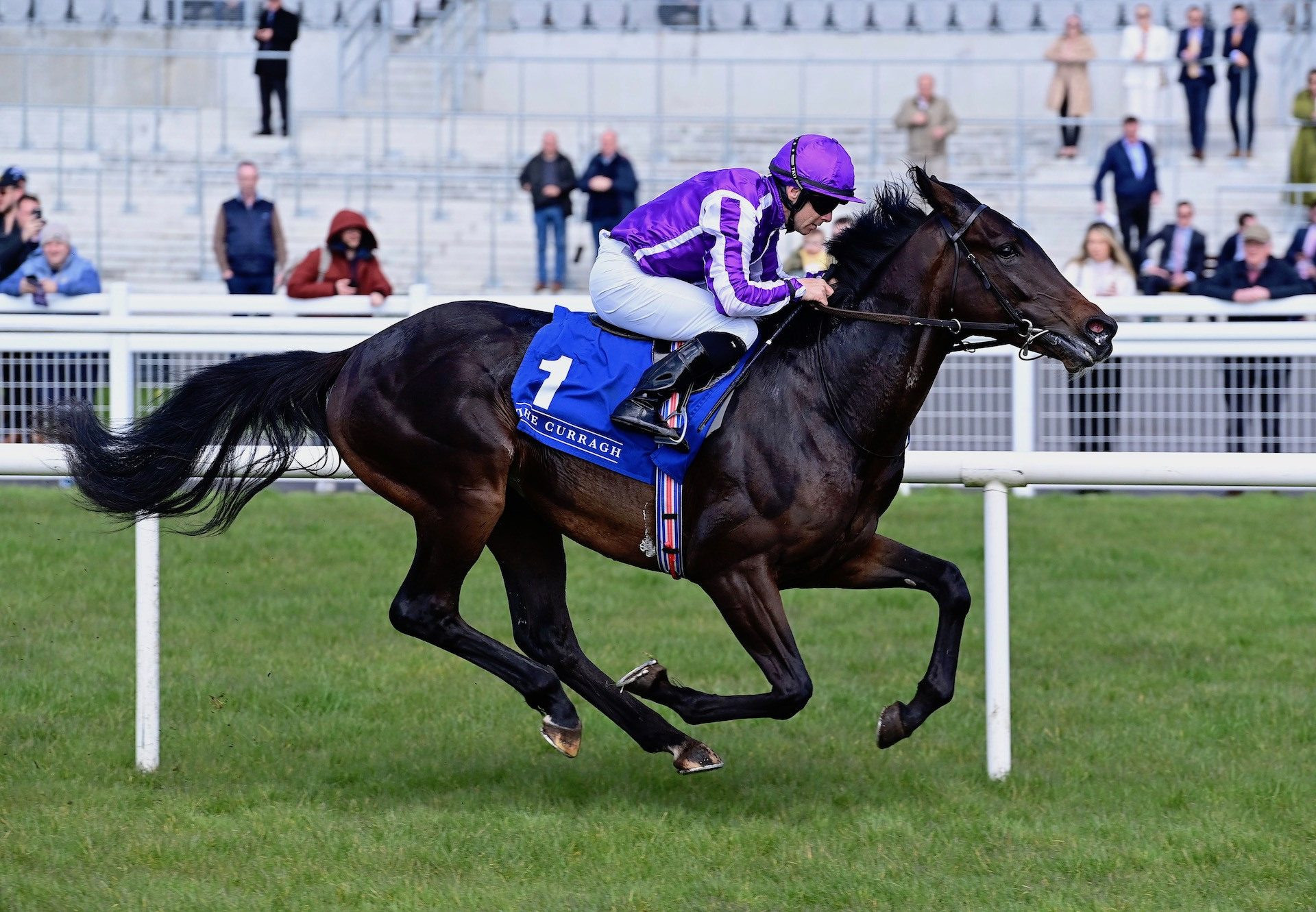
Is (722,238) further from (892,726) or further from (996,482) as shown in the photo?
(892,726)

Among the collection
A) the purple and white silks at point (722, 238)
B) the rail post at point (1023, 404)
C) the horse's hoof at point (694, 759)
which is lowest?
the horse's hoof at point (694, 759)

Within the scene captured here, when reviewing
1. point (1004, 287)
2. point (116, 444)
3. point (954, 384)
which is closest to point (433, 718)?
point (116, 444)

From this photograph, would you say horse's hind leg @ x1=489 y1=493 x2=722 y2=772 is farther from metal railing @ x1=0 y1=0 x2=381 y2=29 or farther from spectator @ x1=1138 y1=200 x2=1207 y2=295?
metal railing @ x1=0 y1=0 x2=381 y2=29

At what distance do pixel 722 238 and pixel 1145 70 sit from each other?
42.9ft

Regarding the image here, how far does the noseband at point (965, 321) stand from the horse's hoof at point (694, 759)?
1223mm

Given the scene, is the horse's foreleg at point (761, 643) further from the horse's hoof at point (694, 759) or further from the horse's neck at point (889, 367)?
the horse's neck at point (889, 367)

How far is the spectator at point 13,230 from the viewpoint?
10164 millimetres

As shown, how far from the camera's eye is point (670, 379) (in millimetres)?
4668

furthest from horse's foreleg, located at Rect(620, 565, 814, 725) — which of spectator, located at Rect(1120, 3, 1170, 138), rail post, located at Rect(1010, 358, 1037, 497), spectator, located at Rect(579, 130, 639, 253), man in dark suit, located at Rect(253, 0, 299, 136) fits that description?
spectator, located at Rect(1120, 3, 1170, 138)

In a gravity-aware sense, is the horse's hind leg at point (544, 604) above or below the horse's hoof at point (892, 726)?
above

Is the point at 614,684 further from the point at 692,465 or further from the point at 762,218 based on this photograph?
the point at 762,218

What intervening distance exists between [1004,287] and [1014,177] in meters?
12.0

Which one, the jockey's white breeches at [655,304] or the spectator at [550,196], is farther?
the spectator at [550,196]

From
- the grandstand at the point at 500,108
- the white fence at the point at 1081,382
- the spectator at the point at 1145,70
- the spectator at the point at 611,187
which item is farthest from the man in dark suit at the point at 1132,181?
the white fence at the point at 1081,382
